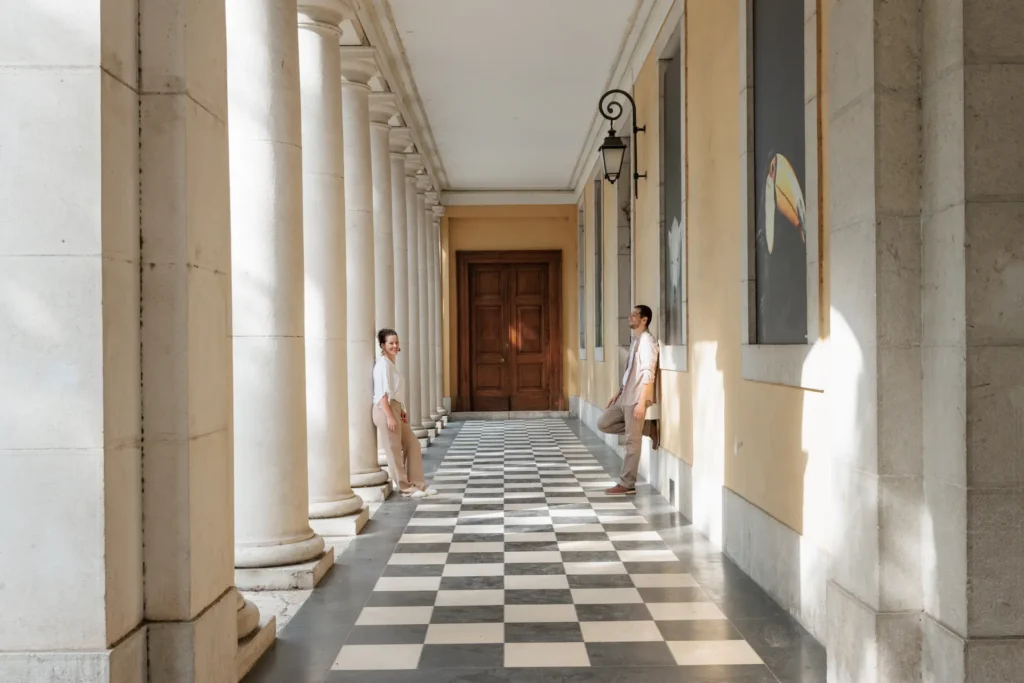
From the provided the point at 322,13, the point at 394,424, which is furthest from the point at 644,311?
the point at 322,13

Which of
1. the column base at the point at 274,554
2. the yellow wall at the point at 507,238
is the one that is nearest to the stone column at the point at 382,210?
the column base at the point at 274,554

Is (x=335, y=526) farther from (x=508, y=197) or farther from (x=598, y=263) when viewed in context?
(x=508, y=197)

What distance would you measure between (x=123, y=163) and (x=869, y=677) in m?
3.27

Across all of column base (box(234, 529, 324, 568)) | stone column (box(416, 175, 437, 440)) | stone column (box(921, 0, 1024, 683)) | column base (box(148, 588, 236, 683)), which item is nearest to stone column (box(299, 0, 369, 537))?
column base (box(234, 529, 324, 568))

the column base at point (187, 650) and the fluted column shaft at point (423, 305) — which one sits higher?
the fluted column shaft at point (423, 305)

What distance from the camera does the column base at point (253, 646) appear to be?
3.93 metres

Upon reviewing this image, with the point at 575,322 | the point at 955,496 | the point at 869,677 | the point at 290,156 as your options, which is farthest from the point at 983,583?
the point at 575,322

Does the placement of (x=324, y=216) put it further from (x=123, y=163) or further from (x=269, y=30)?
(x=123, y=163)

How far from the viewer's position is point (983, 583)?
3.14m

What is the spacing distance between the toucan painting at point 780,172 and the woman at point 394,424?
403cm

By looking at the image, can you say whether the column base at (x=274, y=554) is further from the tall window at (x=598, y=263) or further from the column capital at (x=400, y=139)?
the tall window at (x=598, y=263)

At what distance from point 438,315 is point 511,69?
760 centimetres

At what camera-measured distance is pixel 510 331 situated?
21.8m

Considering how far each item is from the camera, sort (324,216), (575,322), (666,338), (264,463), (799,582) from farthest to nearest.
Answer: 1. (575,322)
2. (666,338)
3. (324,216)
4. (264,463)
5. (799,582)
